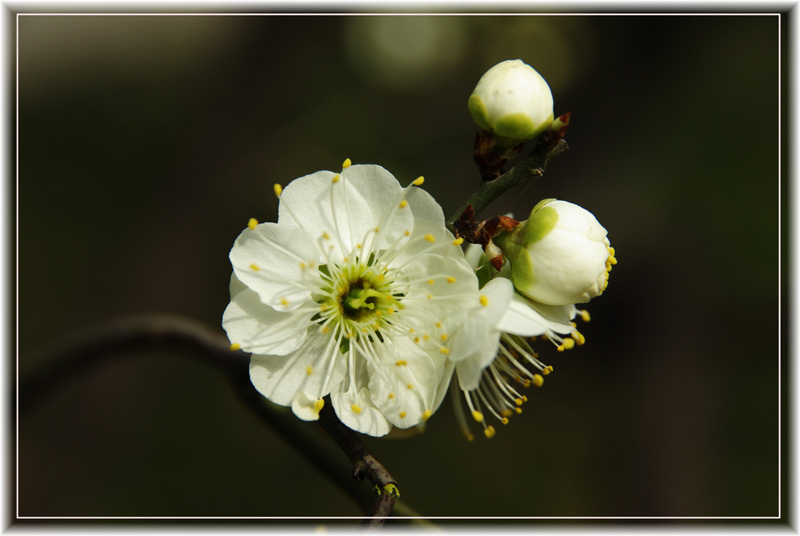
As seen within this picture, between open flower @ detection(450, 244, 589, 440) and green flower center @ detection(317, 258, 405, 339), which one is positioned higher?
green flower center @ detection(317, 258, 405, 339)

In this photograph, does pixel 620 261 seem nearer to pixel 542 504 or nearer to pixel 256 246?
pixel 542 504

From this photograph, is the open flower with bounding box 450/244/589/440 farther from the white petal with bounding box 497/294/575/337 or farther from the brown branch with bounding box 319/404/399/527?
Answer: the brown branch with bounding box 319/404/399/527

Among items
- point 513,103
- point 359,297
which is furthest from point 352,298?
point 513,103

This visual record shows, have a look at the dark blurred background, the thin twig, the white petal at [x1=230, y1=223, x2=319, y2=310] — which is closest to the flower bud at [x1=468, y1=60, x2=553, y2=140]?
the thin twig

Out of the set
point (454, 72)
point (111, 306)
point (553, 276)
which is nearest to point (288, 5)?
point (553, 276)

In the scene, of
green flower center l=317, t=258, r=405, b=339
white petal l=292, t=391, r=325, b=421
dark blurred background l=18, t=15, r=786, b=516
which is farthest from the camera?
dark blurred background l=18, t=15, r=786, b=516

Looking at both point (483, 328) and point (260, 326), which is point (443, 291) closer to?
point (483, 328)

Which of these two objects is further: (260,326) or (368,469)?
(260,326)

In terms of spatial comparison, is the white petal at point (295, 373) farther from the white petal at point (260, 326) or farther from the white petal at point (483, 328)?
the white petal at point (483, 328)
